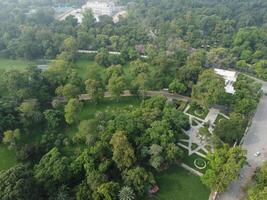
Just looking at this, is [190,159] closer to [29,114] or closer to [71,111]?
[71,111]

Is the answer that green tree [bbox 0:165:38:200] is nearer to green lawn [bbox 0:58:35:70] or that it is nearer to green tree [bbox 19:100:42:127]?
green tree [bbox 19:100:42:127]

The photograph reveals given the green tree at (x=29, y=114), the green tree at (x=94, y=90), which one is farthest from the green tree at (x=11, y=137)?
the green tree at (x=94, y=90)

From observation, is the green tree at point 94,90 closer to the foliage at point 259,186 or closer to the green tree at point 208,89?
the green tree at point 208,89

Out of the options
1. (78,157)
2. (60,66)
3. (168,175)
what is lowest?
(168,175)

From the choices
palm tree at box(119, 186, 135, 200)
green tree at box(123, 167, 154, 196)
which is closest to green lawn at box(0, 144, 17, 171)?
green tree at box(123, 167, 154, 196)

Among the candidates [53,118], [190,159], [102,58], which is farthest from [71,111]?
[102,58]

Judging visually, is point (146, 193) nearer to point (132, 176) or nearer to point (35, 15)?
point (132, 176)

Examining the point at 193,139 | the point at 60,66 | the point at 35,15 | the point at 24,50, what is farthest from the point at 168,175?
the point at 35,15
